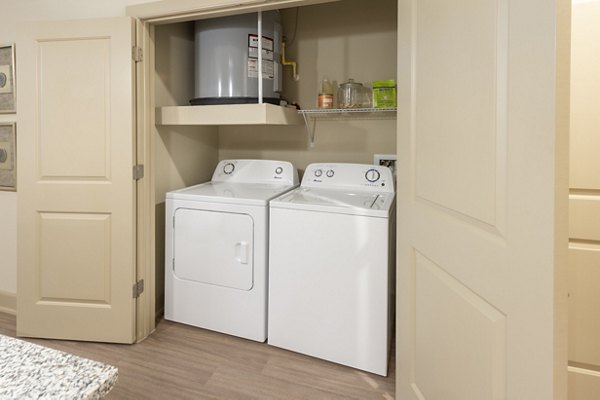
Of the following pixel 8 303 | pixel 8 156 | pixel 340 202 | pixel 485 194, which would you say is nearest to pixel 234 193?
pixel 340 202

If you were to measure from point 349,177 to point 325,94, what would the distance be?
0.62 m

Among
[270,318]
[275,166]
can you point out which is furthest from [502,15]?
[275,166]

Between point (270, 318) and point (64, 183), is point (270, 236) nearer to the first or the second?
point (270, 318)

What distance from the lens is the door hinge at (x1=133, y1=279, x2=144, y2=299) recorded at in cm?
216

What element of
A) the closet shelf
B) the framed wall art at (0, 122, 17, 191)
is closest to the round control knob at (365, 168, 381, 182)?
the closet shelf

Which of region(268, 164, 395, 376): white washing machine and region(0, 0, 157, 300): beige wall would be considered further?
region(0, 0, 157, 300): beige wall

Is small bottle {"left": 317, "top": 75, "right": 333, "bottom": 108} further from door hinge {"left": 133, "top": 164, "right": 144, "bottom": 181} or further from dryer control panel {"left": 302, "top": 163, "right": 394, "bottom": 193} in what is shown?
door hinge {"left": 133, "top": 164, "right": 144, "bottom": 181}

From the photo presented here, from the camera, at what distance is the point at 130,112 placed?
2.04m

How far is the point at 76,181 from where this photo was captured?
2102mm

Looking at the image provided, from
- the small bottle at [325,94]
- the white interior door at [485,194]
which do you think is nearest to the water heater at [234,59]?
the small bottle at [325,94]

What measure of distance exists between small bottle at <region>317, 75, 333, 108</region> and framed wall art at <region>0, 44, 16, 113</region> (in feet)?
6.69

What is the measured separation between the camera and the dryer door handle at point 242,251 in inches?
83.9

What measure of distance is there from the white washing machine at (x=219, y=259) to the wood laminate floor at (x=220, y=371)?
13 cm

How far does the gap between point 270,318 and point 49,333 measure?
134 cm
